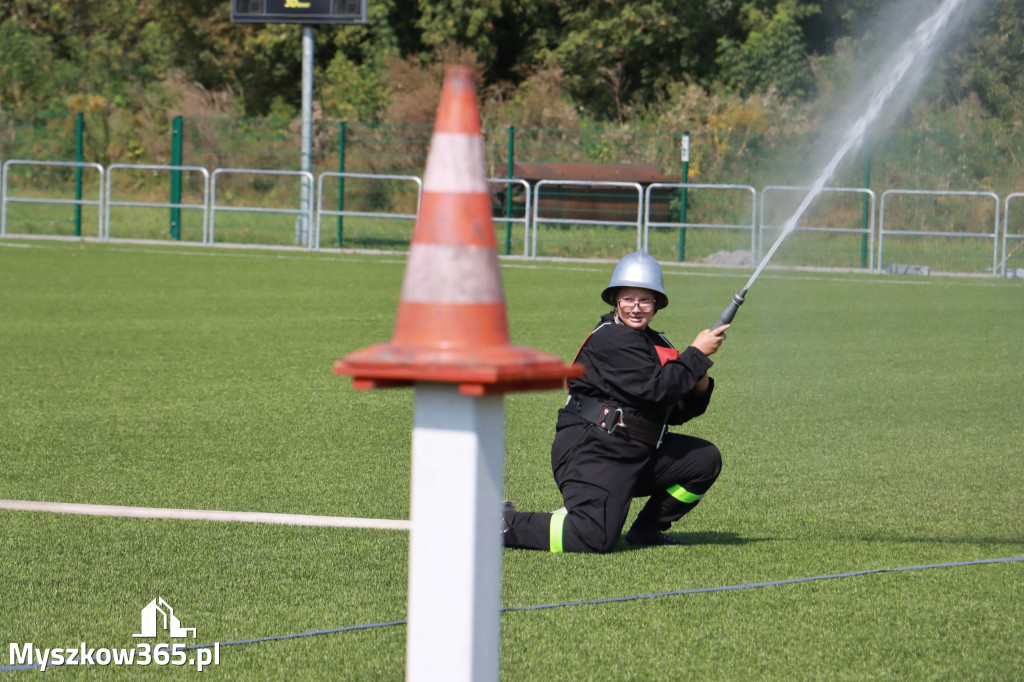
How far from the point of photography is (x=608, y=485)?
16.6 feet

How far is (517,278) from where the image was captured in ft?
61.0

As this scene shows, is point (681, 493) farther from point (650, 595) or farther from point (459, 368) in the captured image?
point (459, 368)

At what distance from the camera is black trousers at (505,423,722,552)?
5027mm

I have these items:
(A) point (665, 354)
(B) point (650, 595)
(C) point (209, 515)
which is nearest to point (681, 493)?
(A) point (665, 354)

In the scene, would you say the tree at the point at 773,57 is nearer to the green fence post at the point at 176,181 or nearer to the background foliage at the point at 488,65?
the background foliage at the point at 488,65

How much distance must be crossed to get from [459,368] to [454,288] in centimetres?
16

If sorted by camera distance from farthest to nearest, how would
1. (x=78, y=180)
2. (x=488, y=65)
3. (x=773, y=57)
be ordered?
(x=488, y=65) → (x=773, y=57) → (x=78, y=180)

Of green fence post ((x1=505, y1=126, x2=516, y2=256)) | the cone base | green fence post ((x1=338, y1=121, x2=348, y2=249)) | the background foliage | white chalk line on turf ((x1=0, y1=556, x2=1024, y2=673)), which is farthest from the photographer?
the background foliage

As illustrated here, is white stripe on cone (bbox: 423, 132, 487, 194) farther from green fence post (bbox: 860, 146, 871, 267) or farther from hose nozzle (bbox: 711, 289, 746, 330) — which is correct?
green fence post (bbox: 860, 146, 871, 267)

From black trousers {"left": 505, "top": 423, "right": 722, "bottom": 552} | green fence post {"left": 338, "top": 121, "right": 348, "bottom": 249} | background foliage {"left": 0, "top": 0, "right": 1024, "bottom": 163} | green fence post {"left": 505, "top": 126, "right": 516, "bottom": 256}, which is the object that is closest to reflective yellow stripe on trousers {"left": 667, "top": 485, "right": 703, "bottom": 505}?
black trousers {"left": 505, "top": 423, "right": 722, "bottom": 552}

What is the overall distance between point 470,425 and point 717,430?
19.4ft

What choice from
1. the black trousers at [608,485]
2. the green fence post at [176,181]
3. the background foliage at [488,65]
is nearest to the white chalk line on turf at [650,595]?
the black trousers at [608,485]

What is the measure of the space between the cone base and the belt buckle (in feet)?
9.50

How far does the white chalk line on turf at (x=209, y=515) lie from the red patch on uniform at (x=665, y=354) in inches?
45.4
